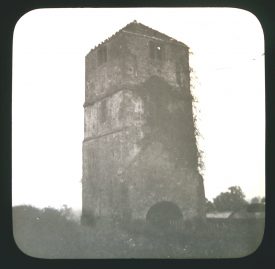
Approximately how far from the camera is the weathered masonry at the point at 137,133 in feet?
24.3

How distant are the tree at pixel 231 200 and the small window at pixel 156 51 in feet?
10.9

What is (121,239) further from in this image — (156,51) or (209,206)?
(156,51)

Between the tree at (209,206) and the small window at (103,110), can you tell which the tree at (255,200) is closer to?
the tree at (209,206)

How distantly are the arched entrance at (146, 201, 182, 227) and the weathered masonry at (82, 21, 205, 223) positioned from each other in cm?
4

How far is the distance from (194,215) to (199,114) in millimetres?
1840

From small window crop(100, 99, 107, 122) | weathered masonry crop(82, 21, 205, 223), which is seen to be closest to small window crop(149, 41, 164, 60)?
weathered masonry crop(82, 21, 205, 223)

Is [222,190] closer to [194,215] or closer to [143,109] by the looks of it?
[194,215]

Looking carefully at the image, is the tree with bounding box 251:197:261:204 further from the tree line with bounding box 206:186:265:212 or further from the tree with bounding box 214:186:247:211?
the tree with bounding box 214:186:247:211

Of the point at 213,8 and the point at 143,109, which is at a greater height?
the point at 213,8

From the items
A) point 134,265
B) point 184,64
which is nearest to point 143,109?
point 184,64

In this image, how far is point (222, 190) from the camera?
21.9ft

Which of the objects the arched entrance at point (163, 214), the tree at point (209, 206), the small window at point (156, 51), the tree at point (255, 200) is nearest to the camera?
the tree at point (255, 200)

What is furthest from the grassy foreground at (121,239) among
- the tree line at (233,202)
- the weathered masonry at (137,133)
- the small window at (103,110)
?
the small window at (103,110)

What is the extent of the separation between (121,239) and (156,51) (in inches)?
167
